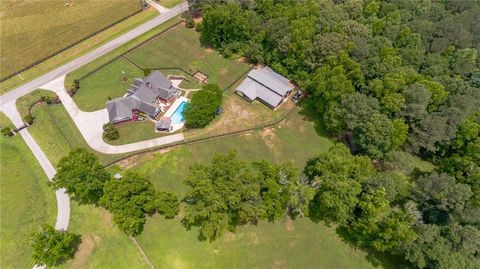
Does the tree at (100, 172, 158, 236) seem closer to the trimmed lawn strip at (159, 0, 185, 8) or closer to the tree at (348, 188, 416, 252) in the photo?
the tree at (348, 188, 416, 252)

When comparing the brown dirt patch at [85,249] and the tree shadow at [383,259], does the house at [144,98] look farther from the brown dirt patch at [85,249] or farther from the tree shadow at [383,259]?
the tree shadow at [383,259]

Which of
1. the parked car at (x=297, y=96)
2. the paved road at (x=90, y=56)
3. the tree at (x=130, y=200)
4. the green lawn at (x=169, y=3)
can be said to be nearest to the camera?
the tree at (x=130, y=200)

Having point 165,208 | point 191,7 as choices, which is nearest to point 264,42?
point 191,7

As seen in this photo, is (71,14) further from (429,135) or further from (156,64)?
(429,135)

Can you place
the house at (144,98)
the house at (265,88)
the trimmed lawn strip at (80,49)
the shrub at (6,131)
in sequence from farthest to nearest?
the trimmed lawn strip at (80,49)
the house at (265,88)
the house at (144,98)
the shrub at (6,131)

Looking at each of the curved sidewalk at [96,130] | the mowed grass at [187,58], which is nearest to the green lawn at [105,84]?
the curved sidewalk at [96,130]

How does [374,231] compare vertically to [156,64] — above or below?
below

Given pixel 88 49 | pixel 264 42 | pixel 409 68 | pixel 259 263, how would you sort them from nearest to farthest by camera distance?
pixel 259 263 < pixel 409 68 < pixel 264 42 < pixel 88 49
